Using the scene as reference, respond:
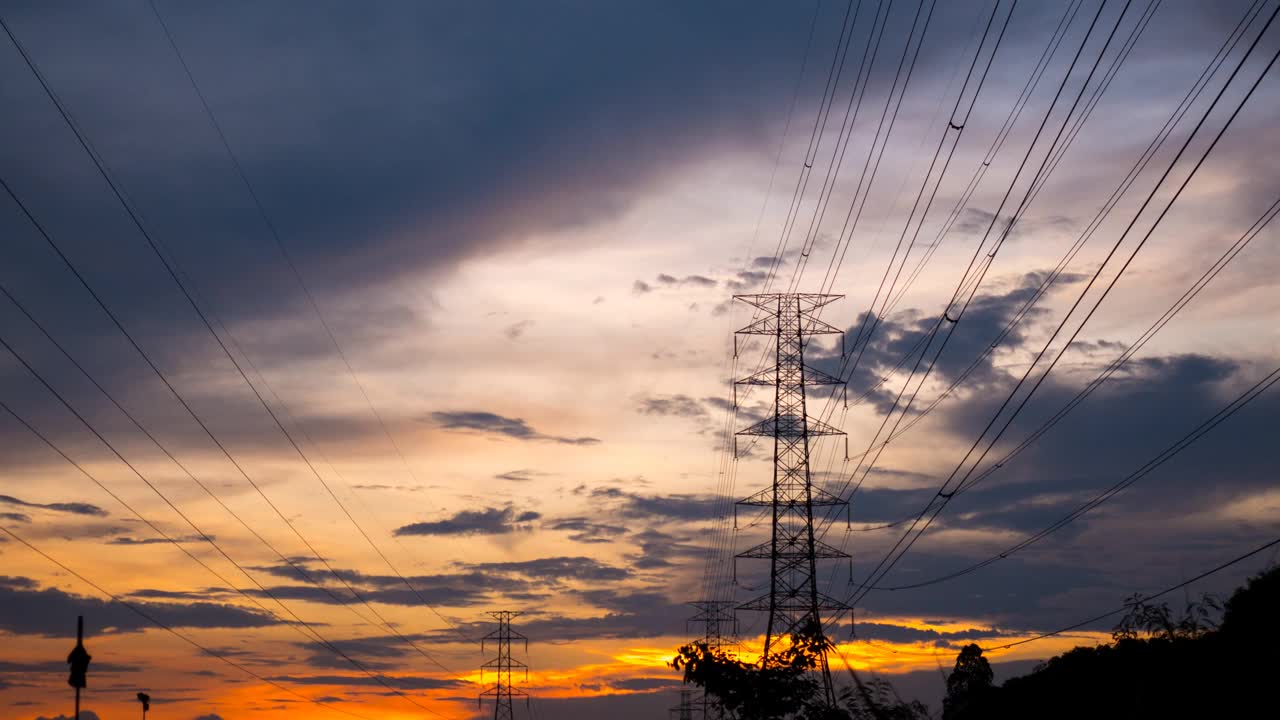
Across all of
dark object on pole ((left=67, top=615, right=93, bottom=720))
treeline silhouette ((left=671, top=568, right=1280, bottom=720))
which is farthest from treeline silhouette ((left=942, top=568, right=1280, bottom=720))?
dark object on pole ((left=67, top=615, right=93, bottom=720))

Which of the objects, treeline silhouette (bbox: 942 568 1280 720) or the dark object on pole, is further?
the dark object on pole

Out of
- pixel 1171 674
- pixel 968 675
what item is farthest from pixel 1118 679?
pixel 968 675

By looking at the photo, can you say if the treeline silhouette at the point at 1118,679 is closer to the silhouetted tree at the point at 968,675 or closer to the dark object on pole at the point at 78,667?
the silhouetted tree at the point at 968,675

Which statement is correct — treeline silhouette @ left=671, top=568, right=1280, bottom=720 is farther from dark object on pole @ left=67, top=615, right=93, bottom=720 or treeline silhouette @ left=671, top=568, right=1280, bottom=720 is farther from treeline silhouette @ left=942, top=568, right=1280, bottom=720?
dark object on pole @ left=67, top=615, right=93, bottom=720

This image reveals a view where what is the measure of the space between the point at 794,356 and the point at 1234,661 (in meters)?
34.8

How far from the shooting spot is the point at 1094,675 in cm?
4481

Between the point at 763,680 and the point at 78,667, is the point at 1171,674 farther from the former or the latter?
the point at 78,667

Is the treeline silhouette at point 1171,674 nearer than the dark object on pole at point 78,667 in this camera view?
Yes

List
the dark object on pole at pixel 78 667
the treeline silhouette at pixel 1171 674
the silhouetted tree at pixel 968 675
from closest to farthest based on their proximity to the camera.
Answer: the treeline silhouette at pixel 1171 674, the dark object on pole at pixel 78 667, the silhouetted tree at pixel 968 675

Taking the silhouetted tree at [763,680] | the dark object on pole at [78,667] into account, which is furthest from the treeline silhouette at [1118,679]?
the dark object on pole at [78,667]

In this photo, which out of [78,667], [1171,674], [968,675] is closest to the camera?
[1171,674]

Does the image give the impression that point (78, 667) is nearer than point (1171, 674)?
No

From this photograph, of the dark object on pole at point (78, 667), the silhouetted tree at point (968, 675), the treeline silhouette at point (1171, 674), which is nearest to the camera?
the treeline silhouette at point (1171, 674)

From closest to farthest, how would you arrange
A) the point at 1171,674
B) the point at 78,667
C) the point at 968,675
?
the point at 1171,674
the point at 78,667
the point at 968,675
